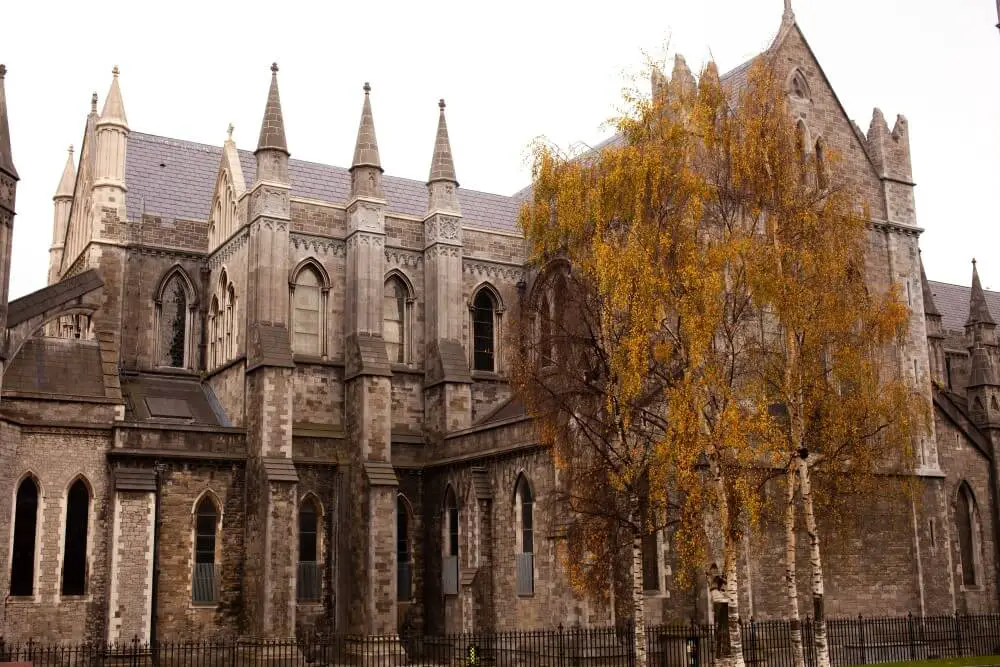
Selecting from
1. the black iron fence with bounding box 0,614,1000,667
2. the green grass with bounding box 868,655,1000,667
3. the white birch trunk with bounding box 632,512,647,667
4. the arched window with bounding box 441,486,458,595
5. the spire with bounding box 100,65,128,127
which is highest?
the spire with bounding box 100,65,128,127

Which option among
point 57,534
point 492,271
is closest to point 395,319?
point 492,271

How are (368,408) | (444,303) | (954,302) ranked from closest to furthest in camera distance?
1. (368,408)
2. (444,303)
3. (954,302)

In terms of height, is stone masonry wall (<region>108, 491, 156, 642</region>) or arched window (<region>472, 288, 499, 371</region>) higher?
arched window (<region>472, 288, 499, 371</region>)

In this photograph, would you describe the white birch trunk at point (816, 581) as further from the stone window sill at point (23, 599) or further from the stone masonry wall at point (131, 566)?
the stone window sill at point (23, 599)

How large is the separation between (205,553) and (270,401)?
4.89 m

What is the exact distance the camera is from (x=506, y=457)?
33.0 m

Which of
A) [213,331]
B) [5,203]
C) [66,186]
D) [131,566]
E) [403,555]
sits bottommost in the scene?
[131,566]

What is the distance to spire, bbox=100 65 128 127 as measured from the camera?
39.1 metres

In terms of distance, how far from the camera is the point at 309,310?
3772cm

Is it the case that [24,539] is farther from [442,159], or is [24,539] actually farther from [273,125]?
[442,159]

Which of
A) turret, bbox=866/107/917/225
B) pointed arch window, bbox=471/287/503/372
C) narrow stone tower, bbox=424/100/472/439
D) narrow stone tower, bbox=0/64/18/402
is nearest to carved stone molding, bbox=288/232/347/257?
narrow stone tower, bbox=424/100/472/439

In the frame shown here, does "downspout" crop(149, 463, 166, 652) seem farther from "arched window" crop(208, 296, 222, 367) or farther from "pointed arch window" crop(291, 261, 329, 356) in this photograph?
"arched window" crop(208, 296, 222, 367)

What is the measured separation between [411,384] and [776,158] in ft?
→ 57.9

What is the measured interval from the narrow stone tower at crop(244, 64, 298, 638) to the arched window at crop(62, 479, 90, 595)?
Answer: 4.66 metres
